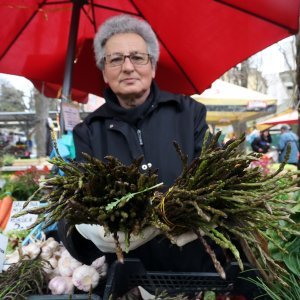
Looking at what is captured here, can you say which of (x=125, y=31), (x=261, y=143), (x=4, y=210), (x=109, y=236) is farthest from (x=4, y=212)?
(x=261, y=143)

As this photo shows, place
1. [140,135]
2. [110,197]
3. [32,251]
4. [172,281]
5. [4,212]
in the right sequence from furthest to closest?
[4,212]
[140,135]
[32,251]
[172,281]
[110,197]

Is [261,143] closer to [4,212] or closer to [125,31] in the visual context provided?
[4,212]

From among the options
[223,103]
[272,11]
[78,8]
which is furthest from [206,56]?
[223,103]

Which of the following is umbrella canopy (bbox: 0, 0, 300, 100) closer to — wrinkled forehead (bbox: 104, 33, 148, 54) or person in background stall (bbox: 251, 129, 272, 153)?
wrinkled forehead (bbox: 104, 33, 148, 54)

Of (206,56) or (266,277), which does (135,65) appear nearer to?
(266,277)

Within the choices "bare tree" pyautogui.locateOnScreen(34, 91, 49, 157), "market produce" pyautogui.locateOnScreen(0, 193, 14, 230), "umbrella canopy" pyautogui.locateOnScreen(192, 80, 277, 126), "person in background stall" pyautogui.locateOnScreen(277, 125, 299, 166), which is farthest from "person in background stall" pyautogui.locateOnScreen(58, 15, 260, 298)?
"bare tree" pyautogui.locateOnScreen(34, 91, 49, 157)

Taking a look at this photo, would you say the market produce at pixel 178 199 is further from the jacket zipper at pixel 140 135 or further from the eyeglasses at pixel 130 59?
the eyeglasses at pixel 130 59

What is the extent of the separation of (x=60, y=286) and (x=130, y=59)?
3.38 ft

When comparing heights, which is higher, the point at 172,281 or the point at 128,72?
the point at 128,72

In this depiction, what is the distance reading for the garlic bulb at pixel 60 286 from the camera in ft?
4.12

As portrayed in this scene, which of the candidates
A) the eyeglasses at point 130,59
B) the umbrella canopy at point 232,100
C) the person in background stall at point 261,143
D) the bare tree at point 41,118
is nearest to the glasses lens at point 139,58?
the eyeglasses at point 130,59

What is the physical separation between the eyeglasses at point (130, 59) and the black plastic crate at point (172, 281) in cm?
97

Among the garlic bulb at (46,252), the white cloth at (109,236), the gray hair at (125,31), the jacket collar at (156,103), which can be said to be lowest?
the garlic bulb at (46,252)

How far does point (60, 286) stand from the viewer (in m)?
1.27
